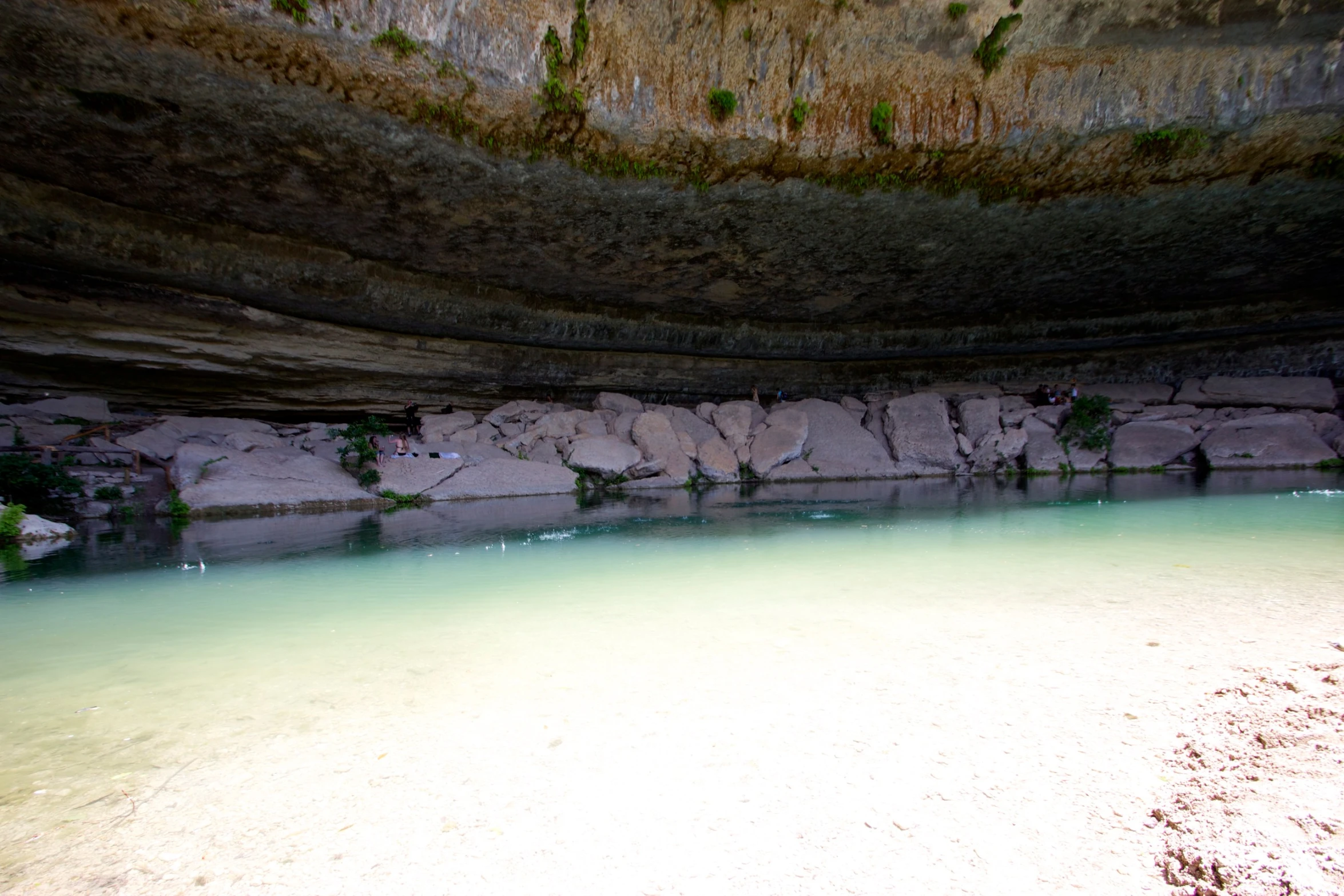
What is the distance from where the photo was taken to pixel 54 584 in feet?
15.5

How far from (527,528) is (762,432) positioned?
293 inches

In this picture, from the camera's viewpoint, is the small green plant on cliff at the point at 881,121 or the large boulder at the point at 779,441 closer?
the small green plant on cliff at the point at 881,121

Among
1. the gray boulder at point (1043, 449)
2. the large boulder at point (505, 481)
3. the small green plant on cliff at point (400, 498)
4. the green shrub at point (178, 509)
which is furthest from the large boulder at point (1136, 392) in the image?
the green shrub at point (178, 509)

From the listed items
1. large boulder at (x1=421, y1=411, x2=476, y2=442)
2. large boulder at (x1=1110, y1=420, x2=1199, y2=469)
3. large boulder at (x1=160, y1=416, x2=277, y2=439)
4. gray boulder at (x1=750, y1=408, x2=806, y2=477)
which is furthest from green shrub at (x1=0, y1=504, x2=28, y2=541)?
large boulder at (x1=1110, y1=420, x2=1199, y2=469)

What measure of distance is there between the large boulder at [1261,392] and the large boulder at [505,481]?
521 inches

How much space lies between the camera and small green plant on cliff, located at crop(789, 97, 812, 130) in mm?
7441

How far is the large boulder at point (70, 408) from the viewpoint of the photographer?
942cm

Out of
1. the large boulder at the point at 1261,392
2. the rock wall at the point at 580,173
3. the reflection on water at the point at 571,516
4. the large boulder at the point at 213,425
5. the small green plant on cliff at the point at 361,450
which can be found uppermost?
the rock wall at the point at 580,173

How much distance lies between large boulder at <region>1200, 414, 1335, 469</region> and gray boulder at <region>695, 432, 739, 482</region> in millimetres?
9261

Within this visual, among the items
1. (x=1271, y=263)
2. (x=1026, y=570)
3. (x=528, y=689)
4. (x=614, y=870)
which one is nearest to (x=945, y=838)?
(x=614, y=870)

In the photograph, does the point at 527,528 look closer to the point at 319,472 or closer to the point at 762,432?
the point at 319,472

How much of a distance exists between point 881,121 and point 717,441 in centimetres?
690

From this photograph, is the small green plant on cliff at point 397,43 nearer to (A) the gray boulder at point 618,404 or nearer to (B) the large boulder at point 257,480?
(B) the large boulder at point 257,480

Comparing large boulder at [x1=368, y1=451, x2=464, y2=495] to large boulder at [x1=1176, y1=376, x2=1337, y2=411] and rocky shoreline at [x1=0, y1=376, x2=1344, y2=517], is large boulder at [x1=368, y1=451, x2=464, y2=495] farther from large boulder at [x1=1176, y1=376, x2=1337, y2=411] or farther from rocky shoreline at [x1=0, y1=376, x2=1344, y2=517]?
large boulder at [x1=1176, y1=376, x2=1337, y2=411]
